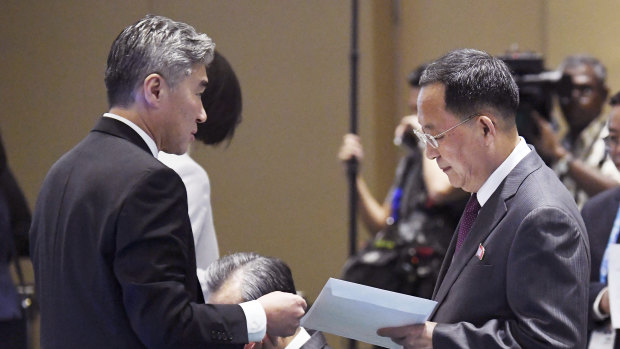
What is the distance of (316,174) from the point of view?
19.3 feet

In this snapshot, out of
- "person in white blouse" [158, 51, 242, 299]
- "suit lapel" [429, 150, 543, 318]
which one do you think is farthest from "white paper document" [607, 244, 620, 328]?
"person in white blouse" [158, 51, 242, 299]

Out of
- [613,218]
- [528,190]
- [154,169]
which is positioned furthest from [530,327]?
[613,218]

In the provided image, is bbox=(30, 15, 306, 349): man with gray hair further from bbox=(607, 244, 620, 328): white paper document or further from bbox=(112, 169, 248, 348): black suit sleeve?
bbox=(607, 244, 620, 328): white paper document

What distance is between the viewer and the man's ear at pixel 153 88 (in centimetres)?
213

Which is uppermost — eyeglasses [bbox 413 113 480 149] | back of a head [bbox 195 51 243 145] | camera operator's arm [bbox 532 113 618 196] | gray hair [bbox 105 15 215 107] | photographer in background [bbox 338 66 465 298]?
gray hair [bbox 105 15 215 107]

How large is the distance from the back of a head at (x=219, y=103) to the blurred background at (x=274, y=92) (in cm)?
282

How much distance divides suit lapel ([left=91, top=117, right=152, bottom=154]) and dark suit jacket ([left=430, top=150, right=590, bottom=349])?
28.7 inches

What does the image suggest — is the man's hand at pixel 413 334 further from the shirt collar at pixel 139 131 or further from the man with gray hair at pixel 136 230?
the shirt collar at pixel 139 131

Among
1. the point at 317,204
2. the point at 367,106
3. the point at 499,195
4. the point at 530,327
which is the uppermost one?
the point at 499,195

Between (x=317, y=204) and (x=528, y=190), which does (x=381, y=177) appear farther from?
(x=528, y=190)

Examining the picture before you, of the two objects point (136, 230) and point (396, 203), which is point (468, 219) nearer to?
point (136, 230)

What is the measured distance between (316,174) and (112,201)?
391 centimetres

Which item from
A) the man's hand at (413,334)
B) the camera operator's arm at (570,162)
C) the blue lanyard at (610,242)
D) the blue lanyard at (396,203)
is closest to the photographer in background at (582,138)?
the camera operator's arm at (570,162)

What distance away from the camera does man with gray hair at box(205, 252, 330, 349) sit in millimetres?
2533
